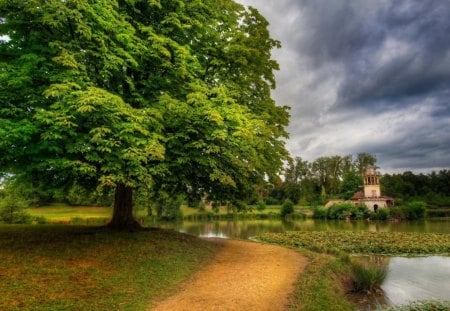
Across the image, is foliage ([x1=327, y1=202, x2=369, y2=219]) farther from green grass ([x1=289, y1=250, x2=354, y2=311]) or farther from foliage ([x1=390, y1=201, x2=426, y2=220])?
green grass ([x1=289, y1=250, x2=354, y2=311])

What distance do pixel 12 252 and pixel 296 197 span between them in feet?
293

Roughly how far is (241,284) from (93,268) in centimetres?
450

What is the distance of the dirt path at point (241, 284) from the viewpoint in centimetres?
814

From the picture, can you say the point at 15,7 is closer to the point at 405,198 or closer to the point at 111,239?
the point at 111,239

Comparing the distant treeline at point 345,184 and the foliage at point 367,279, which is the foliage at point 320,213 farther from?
the foliage at point 367,279

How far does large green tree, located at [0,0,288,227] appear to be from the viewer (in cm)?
923

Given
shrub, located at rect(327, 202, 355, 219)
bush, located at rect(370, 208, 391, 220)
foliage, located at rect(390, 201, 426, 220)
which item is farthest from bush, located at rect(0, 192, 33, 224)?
foliage, located at rect(390, 201, 426, 220)

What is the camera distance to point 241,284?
9844mm

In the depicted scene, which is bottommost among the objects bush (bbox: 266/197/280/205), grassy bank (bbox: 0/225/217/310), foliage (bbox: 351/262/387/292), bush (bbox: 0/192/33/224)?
foliage (bbox: 351/262/387/292)

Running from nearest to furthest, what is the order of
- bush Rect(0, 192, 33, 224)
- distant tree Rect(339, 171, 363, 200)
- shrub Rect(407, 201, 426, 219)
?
bush Rect(0, 192, 33, 224), shrub Rect(407, 201, 426, 219), distant tree Rect(339, 171, 363, 200)

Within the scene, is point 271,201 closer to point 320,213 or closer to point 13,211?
point 320,213

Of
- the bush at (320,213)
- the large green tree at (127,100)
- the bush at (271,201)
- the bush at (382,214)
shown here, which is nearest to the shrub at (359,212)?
the bush at (382,214)

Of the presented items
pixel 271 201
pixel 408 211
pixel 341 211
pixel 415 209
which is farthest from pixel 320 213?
pixel 271 201

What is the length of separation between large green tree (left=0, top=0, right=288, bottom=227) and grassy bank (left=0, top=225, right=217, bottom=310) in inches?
93.1
